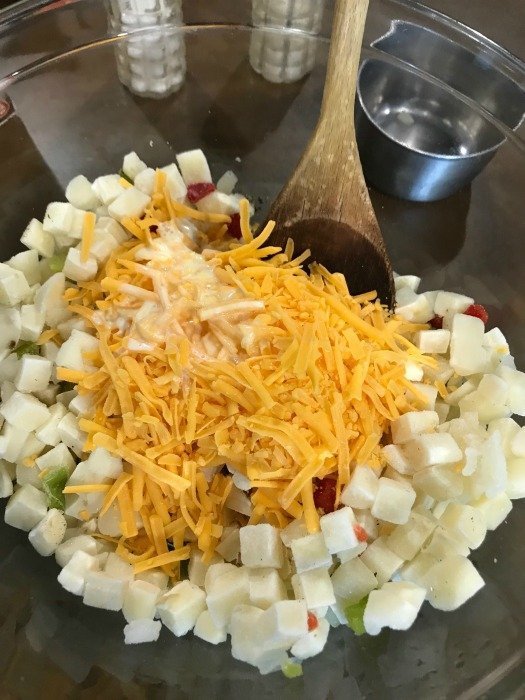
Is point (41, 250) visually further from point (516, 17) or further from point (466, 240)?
point (516, 17)

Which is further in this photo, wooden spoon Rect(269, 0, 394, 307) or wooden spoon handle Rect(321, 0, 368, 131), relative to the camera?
wooden spoon Rect(269, 0, 394, 307)

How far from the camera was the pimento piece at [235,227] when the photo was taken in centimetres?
138

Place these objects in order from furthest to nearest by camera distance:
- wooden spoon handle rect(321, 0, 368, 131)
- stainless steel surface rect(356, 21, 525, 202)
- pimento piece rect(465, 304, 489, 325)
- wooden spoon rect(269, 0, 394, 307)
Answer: stainless steel surface rect(356, 21, 525, 202) < pimento piece rect(465, 304, 489, 325) < wooden spoon rect(269, 0, 394, 307) < wooden spoon handle rect(321, 0, 368, 131)

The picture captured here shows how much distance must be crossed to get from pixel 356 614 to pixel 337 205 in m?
0.80

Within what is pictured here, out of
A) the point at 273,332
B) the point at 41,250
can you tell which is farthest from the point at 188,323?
the point at 41,250

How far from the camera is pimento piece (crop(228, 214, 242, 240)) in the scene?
138 cm

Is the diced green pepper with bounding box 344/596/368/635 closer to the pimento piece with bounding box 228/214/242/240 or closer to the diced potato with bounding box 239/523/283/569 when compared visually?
the diced potato with bounding box 239/523/283/569

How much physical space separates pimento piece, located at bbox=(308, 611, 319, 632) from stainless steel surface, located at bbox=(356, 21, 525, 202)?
41.9 inches

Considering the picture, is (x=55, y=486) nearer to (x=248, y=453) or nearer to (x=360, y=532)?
(x=248, y=453)

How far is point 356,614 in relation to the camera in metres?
1.01

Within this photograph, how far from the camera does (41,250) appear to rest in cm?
134

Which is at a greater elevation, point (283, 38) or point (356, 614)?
point (283, 38)

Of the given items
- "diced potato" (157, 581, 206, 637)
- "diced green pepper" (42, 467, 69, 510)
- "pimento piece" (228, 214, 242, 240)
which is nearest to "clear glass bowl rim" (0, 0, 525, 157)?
"pimento piece" (228, 214, 242, 240)

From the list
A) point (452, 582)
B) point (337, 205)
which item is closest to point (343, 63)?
point (337, 205)
